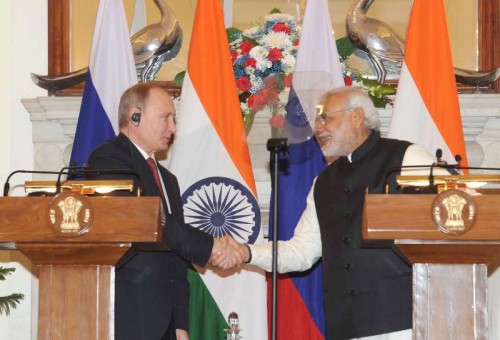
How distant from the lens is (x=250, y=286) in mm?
5375

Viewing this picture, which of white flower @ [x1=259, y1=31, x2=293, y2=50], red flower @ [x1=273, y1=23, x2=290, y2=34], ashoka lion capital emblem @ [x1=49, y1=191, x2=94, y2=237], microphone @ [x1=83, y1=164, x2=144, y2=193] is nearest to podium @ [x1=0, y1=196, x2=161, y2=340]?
ashoka lion capital emblem @ [x1=49, y1=191, x2=94, y2=237]

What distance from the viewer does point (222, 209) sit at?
17.6 ft

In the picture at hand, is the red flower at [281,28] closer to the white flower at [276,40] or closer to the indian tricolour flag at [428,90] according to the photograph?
the white flower at [276,40]

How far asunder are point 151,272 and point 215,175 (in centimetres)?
127

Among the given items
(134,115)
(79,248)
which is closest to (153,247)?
(79,248)

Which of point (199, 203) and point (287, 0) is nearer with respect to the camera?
point (199, 203)

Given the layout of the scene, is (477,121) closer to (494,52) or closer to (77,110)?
(494,52)

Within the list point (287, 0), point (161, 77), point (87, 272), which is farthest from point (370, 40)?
point (87, 272)

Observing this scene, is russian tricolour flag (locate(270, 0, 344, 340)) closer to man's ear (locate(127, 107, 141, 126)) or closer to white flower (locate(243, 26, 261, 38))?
white flower (locate(243, 26, 261, 38))

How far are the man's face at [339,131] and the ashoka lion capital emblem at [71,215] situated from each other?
1.45m

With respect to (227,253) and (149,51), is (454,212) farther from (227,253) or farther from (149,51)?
(149,51)

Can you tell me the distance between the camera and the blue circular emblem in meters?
5.33

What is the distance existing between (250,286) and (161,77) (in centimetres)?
150

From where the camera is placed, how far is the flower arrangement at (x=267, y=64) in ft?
18.2
